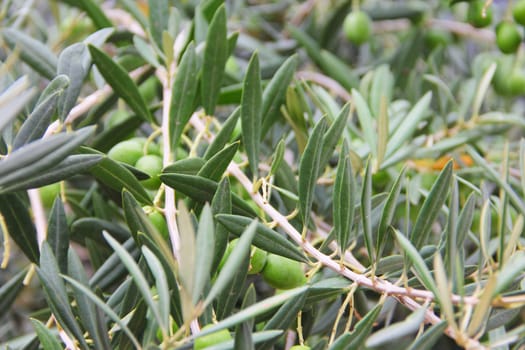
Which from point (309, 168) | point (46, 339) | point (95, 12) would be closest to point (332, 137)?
point (309, 168)

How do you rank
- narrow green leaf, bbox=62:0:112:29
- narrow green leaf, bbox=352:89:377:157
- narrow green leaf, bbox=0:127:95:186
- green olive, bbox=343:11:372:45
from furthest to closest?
green olive, bbox=343:11:372:45 < narrow green leaf, bbox=62:0:112:29 < narrow green leaf, bbox=352:89:377:157 < narrow green leaf, bbox=0:127:95:186

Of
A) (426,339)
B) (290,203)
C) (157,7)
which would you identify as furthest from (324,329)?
(157,7)

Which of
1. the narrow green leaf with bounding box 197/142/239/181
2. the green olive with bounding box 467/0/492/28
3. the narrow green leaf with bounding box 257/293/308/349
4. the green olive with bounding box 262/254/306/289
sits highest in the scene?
the narrow green leaf with bounding box 197/142/239/181

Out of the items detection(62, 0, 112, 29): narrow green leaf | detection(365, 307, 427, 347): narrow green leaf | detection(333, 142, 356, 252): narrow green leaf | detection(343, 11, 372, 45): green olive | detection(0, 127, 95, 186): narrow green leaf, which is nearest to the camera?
detection(365, 307, 427, 347): narrow green leaf

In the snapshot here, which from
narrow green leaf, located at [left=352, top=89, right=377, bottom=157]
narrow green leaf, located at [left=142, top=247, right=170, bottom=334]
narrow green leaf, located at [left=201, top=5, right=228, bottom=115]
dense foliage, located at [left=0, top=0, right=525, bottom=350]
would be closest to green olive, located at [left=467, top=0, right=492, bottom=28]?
dense foliage, located at [left=0, top=0, right=525, bottom=350]

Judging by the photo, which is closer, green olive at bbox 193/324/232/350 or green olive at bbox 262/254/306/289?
green olive at bbox 193/324/232/350

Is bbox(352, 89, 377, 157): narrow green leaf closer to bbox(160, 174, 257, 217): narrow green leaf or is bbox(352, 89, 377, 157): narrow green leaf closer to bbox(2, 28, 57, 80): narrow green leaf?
bbox(160, 174, 257, 217): narrow green leaf

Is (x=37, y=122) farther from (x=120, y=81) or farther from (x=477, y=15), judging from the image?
(x=477, y=15)
